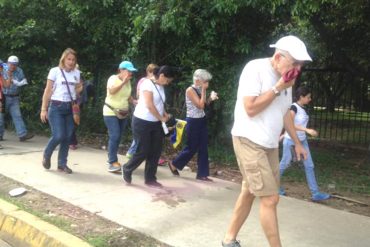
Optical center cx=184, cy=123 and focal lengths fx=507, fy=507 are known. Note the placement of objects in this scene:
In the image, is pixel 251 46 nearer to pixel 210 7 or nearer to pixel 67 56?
pixel 210 7

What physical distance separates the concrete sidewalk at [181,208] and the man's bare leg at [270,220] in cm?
62

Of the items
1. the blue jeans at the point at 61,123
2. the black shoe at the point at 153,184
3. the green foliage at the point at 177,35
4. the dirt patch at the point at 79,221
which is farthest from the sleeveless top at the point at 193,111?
the dirt patch at the point at 79,221

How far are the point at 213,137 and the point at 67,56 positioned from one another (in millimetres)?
3462

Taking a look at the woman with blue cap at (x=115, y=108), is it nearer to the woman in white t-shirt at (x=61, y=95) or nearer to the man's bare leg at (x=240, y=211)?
the woman in white t-shirt at (x=61, y=95)

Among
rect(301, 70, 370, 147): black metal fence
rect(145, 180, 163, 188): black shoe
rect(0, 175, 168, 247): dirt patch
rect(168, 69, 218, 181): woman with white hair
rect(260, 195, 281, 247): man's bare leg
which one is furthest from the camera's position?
rect(301, 70, 370, 147): black metal fence

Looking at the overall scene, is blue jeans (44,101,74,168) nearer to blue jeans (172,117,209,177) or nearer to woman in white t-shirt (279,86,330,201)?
blue jeans (172,117,209,177)

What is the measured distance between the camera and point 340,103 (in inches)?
460

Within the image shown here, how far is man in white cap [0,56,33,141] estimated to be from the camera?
929 centimetres

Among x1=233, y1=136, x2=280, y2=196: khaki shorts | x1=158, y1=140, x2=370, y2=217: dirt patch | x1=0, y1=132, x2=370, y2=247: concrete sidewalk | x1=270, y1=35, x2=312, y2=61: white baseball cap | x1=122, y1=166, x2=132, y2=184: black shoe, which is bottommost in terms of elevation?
x1=158, y1=140, x2=370, y2=217: dirt patch

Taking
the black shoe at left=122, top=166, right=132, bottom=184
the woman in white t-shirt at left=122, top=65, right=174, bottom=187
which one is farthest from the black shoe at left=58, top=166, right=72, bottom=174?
the woman in white t-shirt at left=122, top=65, right=174, bottom=187

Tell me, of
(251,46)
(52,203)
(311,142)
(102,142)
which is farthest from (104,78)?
(52,203)

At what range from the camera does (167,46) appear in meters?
9.45

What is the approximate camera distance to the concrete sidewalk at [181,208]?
4.56 metres

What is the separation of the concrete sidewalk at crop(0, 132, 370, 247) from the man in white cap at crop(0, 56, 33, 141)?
1966 mm
